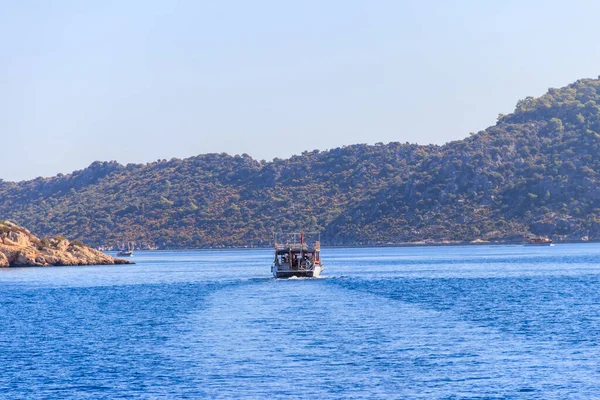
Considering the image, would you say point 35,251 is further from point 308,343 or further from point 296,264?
point 308,343

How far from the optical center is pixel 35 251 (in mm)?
167000

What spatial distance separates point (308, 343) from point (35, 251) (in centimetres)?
12250

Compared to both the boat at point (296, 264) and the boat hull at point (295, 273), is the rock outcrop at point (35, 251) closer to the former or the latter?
the boat at point (296, 264)

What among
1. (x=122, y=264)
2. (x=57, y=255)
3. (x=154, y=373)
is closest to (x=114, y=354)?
(x=154, y=373)

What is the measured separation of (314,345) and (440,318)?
51.4ft

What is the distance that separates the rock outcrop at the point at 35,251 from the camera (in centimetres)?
16162

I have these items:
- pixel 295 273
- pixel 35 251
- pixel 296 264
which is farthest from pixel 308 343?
pixel 35 251

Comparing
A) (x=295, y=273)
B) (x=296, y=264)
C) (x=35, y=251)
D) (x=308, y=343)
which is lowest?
(x=308, y=343)

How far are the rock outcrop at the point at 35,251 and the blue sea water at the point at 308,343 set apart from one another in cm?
6871

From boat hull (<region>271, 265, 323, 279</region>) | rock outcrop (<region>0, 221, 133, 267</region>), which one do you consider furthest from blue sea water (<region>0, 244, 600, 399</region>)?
rock outcrop (<region>0, 221, 133, 267</region>)

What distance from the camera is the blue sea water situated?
→ 40.7 m

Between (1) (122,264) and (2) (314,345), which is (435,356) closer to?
(2) (314,345)

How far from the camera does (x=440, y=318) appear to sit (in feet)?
214

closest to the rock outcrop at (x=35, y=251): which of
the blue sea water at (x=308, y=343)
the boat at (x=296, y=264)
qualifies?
the boat at (x=296, y=264)
